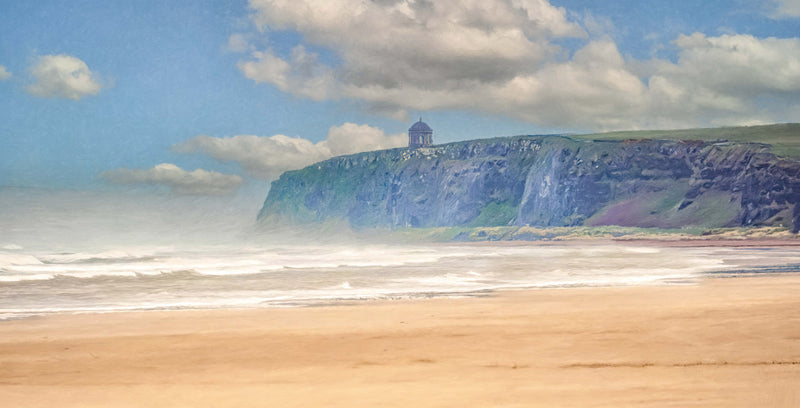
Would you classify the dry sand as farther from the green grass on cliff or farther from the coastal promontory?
the green grass on cliff

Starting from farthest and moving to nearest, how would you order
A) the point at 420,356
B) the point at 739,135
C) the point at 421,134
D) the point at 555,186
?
the point at 421,134, the point at 555,186, the point at 739,135, the point at 420,356

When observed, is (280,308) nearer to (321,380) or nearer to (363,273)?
(321,380)

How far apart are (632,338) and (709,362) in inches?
75.4

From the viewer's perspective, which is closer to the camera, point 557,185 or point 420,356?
point 420,356

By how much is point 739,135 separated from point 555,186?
94.9 feet

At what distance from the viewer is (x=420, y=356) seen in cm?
951

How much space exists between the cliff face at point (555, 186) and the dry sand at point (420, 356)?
258 feet

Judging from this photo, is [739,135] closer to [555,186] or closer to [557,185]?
[557,185]

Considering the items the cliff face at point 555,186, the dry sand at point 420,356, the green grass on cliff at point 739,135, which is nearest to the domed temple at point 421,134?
the cliff face at point 555,186

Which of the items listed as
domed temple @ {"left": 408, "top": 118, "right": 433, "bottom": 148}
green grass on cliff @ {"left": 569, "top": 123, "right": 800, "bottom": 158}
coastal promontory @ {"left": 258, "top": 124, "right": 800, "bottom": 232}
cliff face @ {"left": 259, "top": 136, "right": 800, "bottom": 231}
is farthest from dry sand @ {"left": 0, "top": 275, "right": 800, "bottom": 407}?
domed temple @ {"left": 408, "top": 118, "right": 433, "bottom": 148}

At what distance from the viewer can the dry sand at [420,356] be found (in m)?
7.08

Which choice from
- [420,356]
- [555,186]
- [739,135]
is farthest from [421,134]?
[420,356]

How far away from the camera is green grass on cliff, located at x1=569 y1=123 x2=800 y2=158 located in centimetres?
10275

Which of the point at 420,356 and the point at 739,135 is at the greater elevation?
the point at 739,135
